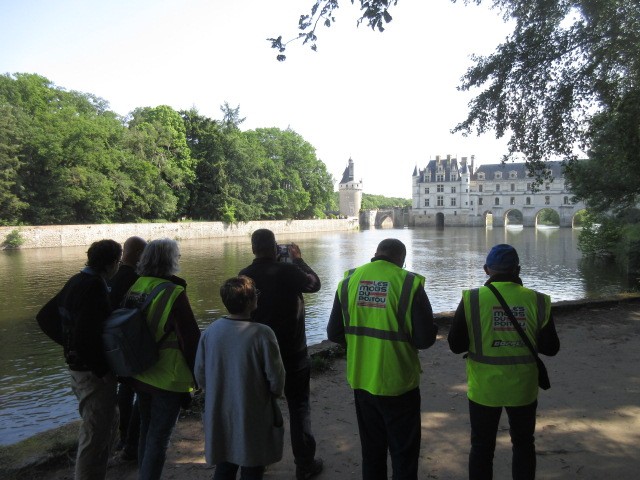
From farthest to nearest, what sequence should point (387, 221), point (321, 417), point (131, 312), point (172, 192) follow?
point (387, 221)
point (172, 192)
point (321, 417)
point (131, 312)

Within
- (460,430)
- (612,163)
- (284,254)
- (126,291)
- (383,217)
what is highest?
(612,163)

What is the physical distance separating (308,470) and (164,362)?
1284mm

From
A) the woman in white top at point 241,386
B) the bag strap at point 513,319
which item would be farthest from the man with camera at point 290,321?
the bag strap at point 513,319

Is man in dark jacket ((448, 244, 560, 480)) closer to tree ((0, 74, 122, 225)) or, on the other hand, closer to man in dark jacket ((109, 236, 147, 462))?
man in dark jacket ((109, 236, 147, 462))

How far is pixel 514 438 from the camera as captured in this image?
2803 mm

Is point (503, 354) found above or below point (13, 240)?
above

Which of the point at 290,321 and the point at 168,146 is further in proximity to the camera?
the point at 168,146

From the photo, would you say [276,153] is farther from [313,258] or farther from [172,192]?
[313,258]

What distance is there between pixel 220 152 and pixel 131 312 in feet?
164

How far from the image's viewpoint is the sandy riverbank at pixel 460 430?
337 centimetres

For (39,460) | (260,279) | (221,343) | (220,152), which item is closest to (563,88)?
(260,279)

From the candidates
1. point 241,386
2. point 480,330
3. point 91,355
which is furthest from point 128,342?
point 480,330

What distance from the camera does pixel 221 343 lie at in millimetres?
2588

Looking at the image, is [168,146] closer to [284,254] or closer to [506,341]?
[284,254]
